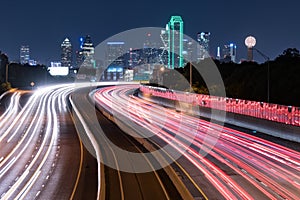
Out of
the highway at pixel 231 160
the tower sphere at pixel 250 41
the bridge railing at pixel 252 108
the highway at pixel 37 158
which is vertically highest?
the tower sphere at pixel 250 41

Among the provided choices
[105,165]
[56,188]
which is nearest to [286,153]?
[105,165]

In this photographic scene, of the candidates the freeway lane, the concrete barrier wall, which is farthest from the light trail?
the concrete barrier wall

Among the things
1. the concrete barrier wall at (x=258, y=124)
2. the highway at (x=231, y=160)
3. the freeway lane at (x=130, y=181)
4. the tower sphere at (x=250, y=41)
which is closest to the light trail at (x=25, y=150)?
A: the freeway lane at (x=130, y=181)

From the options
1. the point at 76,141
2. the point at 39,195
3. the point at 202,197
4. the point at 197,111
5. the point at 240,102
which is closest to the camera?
the point at 202,197

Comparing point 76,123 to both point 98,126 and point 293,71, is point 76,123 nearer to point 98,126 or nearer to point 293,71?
point 98,126

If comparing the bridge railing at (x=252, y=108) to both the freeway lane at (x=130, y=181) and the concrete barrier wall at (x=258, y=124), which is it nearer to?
the concrete barrier wall at (x=258, y=124)

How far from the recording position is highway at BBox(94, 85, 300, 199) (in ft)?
63.9

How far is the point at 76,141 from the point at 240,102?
15485 mm

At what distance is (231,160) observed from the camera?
26188 mm

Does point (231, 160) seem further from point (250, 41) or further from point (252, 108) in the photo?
point (250, 41)

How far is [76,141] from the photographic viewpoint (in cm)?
3769

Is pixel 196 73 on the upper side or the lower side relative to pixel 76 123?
upper

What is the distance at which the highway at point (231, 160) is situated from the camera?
1947 cm

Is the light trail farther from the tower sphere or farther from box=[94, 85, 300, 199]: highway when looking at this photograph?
the tower sphere
